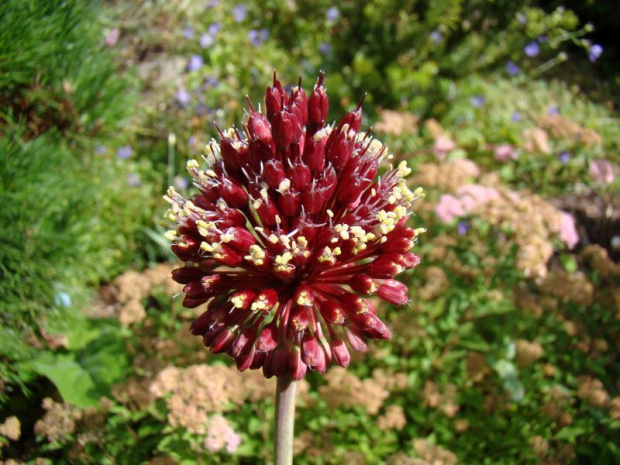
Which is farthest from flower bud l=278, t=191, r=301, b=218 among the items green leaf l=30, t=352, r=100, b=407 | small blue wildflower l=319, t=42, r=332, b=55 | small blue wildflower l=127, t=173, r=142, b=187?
small blue wildflower l=319, t=42, r=332, b=55

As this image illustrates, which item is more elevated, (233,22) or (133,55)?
(233,22)

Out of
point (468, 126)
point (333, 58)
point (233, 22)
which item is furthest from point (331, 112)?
point (233, 22)

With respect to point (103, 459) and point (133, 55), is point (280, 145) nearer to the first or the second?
point (103, 459)

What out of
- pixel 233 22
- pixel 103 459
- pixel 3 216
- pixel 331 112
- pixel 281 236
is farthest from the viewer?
pixel 233 22

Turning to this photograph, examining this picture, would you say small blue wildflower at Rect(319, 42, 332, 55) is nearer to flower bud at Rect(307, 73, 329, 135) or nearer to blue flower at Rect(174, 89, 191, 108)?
blue flower at Rect(174, 89, 191, 108)

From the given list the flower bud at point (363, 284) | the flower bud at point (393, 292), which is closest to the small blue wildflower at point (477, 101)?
the flower bud at point (393, 292)

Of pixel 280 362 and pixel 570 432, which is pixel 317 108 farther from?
pixel 570 432

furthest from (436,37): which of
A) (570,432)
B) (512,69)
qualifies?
(570,432)
